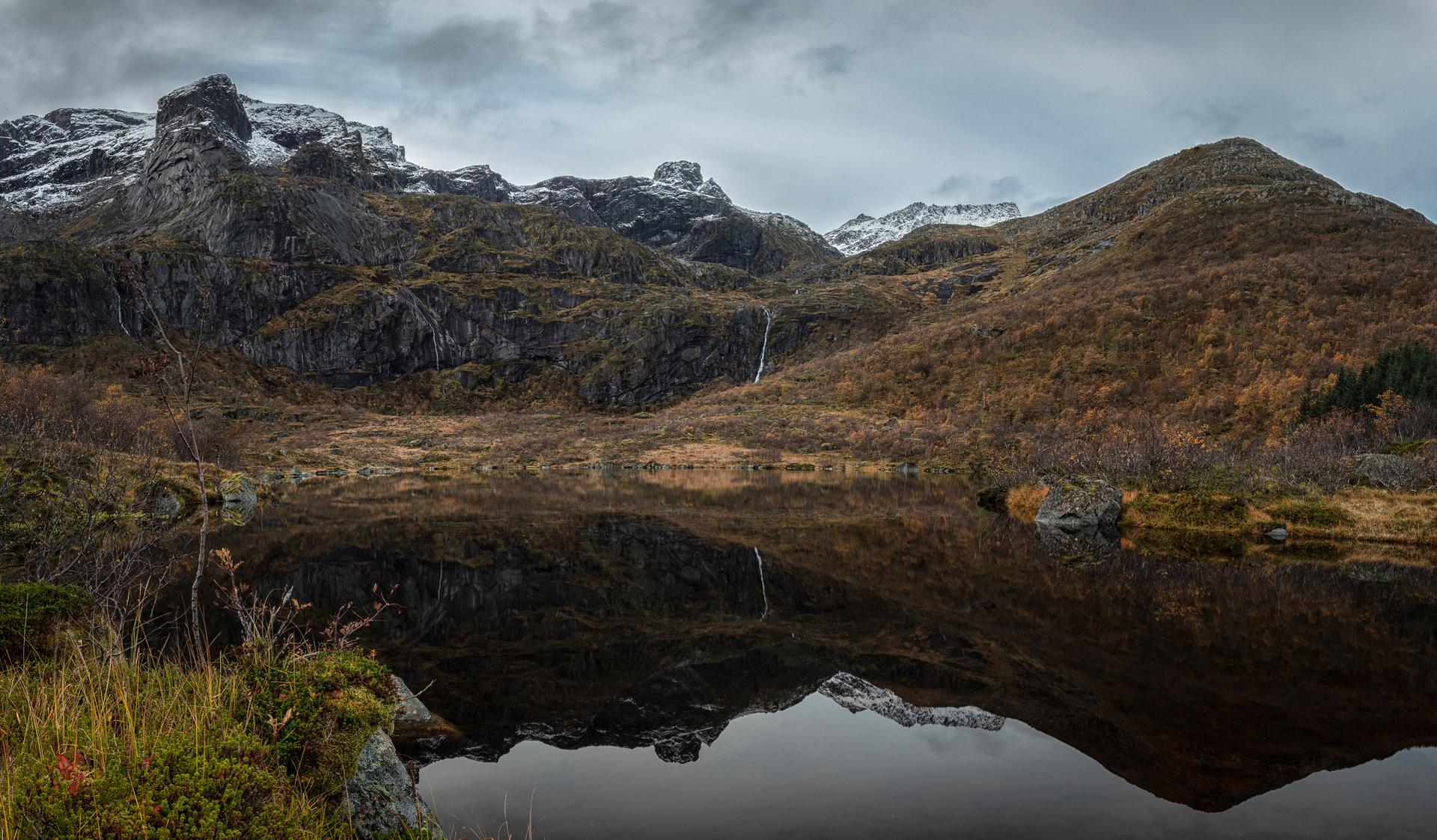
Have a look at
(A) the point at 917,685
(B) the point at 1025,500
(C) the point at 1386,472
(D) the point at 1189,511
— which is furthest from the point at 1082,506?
(A) the point at 917,685

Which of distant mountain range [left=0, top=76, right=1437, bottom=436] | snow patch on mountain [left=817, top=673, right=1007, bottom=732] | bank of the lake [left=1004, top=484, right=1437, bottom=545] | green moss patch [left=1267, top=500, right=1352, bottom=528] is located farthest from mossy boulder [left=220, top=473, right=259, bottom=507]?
green moss patch [left=1267, top=500, right=1352, bottom=528]

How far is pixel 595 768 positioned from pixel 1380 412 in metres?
58.3

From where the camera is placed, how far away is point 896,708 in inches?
424

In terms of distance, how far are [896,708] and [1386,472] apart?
1302 inches

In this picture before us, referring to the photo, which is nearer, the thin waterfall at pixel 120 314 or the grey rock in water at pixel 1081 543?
the grey rock in water at pixel 1081 543

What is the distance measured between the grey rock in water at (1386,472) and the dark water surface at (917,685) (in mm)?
8132

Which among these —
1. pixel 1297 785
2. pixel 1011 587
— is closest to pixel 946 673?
pixel 1297 785

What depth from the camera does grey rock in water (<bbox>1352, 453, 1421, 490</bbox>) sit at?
29.3m

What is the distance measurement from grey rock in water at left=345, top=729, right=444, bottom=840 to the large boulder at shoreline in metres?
29.4

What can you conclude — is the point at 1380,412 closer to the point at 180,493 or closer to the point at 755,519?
the point at 755,519

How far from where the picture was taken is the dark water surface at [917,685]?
304 inches

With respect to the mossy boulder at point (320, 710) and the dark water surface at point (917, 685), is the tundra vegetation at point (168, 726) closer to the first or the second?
the mossy boulder at point (320, 710)

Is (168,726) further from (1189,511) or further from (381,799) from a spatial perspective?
(1189,511)

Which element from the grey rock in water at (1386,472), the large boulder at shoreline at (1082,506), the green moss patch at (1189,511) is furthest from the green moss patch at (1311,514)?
the large boulder at shoreline at (1082,506)
